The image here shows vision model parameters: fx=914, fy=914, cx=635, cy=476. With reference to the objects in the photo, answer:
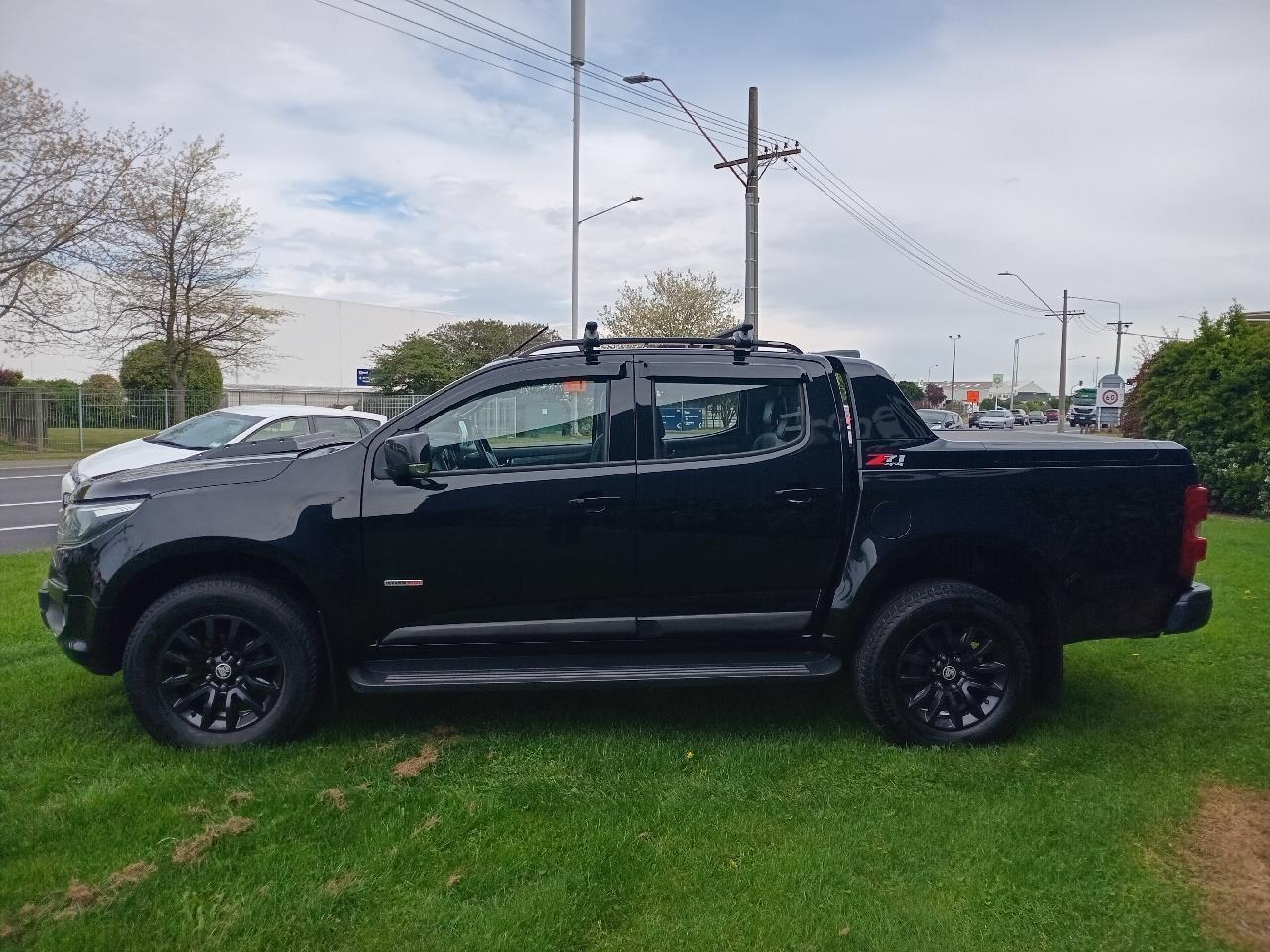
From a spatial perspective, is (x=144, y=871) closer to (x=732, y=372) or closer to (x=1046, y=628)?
(x=732, y=372)

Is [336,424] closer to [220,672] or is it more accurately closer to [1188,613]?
[220,672]

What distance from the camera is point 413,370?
40.9 m

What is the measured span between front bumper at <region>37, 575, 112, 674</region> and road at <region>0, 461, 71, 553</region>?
7.00m

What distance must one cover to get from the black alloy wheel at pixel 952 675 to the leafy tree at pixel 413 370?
1469 inches

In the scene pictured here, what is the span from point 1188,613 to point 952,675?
1150 millimetres

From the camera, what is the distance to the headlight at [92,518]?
13.6ft

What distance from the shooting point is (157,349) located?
30719 mm

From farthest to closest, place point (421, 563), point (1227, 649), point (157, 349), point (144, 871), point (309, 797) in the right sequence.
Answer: point (157, 349), point (1227, 649), point (421, 563), point (309, 797), point (144, 871)

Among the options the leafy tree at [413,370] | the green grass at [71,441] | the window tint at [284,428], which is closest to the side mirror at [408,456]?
the window tint at [284,428]

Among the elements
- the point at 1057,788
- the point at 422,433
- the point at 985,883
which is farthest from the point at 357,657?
the point at 1057,788

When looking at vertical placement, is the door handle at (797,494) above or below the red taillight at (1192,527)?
above

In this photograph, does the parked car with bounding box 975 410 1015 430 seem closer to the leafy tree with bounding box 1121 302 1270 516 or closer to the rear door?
the leafy tree with bounding box 1121 302 1270 516

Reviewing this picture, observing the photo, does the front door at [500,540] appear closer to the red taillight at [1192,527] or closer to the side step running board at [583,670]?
the side step running board at [583,670]

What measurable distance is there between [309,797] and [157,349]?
3122 cm
